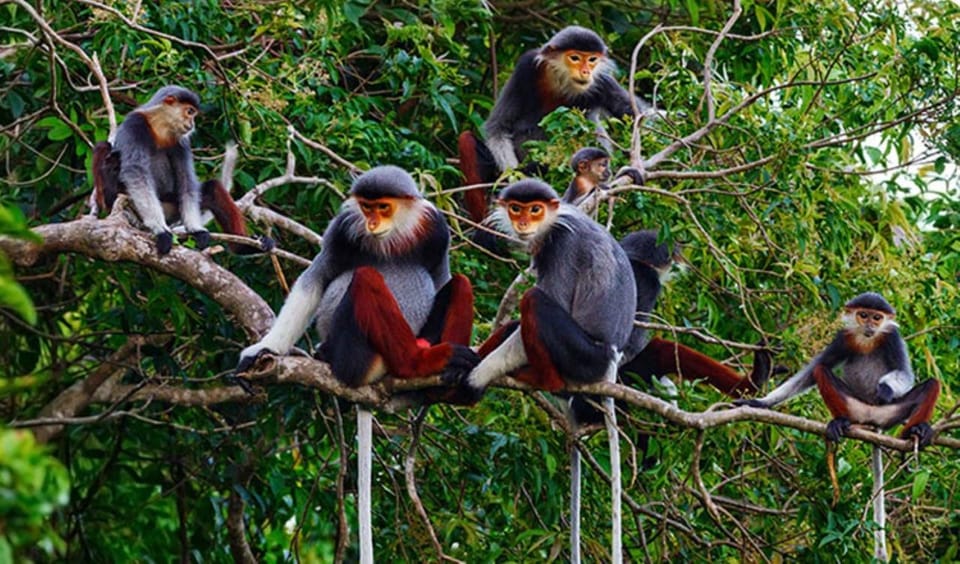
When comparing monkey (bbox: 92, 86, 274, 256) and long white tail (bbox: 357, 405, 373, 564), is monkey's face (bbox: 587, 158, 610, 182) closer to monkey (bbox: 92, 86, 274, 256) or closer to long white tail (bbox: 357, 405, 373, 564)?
monkey (bbox: 92, 86, 274, 256)

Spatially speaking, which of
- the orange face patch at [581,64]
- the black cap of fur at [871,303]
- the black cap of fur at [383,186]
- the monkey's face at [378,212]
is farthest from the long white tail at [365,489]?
the orange face patch at [581,64]

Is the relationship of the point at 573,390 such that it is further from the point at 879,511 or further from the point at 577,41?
the point at 577,41

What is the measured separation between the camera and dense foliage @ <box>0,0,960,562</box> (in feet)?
15.3

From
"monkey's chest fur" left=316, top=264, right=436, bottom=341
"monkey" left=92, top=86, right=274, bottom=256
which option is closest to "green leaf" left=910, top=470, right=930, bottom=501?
"monkey's chest fur" left=316, top=264, right=436, bottom=341

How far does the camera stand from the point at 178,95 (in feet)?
17.2

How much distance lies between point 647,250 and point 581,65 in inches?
47.5

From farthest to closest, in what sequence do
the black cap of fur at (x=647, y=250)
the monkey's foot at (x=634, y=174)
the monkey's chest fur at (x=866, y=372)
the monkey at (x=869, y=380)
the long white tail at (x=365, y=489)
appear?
the black cap of fur at (x=647, y=250)
the monkey's chest fur at (x=866, y=372)
the monkey at (x=869, y=380)
the monkey's foot at (x=634, y=174)
the long white tail at (x=365, y=489)

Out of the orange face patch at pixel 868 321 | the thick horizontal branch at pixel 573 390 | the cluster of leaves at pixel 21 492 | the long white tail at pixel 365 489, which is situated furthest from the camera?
the orange face patch at pixel 868 321

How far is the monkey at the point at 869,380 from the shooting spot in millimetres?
4871

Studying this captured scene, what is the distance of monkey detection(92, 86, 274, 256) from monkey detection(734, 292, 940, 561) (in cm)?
208

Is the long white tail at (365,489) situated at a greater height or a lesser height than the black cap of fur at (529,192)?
lesser

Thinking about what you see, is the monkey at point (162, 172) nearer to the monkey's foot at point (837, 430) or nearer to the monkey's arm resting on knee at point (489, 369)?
the monkey's arm resting on knee at point (489, 369)

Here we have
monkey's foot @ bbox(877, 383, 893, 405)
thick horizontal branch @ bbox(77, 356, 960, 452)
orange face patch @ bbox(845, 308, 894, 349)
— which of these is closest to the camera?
thick horizontal branch @ bbox(77, 356, 960, 452)

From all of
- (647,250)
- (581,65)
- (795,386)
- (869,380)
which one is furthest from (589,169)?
(869,380)
